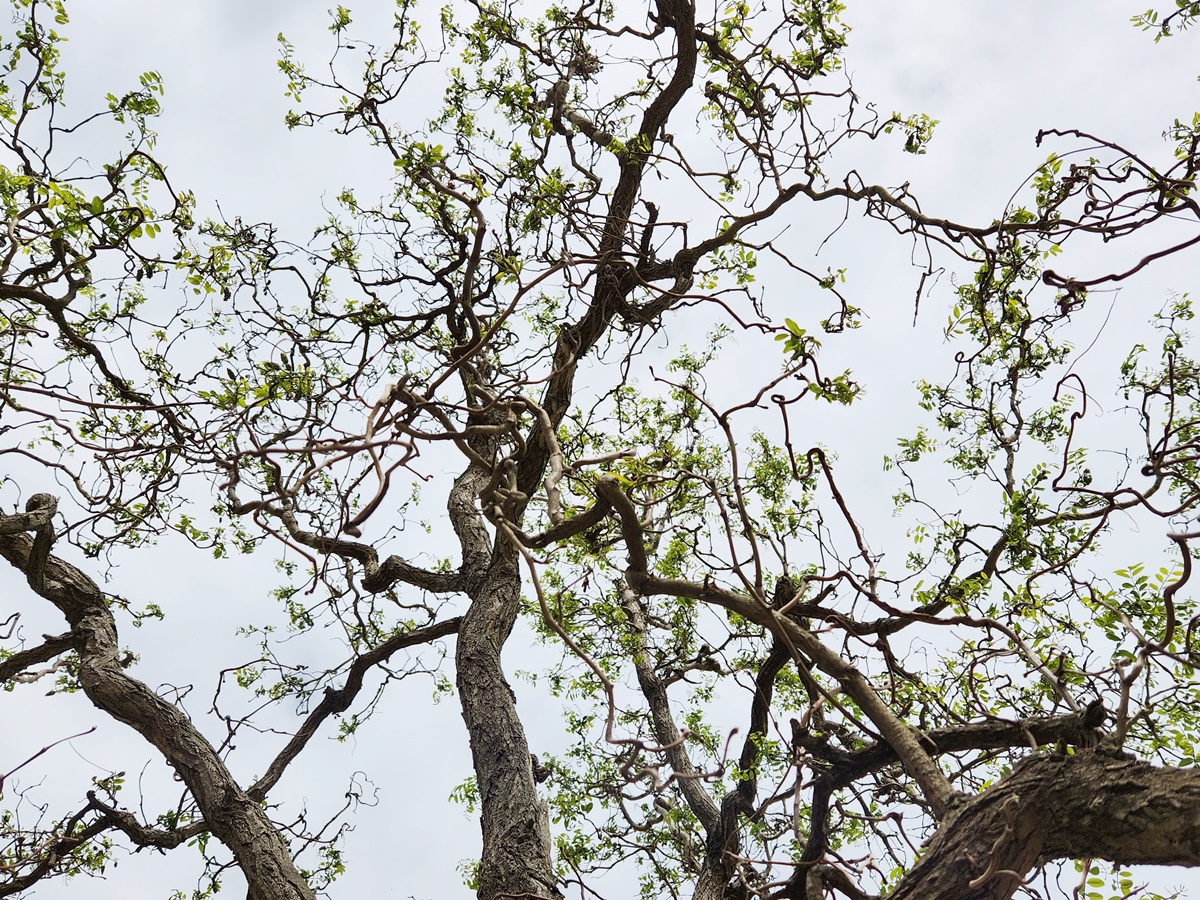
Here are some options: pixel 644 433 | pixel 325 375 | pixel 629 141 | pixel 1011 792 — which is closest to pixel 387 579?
pixel 325 375

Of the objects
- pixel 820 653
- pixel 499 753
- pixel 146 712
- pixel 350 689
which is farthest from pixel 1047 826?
pixel 350 689

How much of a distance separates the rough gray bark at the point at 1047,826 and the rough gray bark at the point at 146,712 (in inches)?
114

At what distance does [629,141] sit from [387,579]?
2.99 metres

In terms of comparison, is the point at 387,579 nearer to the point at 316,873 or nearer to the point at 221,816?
the point at 221,816

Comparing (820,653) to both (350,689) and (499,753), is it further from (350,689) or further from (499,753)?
(350,689)

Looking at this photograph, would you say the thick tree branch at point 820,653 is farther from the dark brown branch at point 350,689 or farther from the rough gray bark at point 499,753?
the dark brown branch at point 350,689

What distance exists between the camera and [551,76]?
5.60 m

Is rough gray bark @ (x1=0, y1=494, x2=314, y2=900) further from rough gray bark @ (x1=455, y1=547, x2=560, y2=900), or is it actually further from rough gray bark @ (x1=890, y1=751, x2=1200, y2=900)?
rough gray bark @ (x1=890, y1=751, x2=1200, y2=900)

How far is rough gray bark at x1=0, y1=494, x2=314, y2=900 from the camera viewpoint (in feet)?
13.0

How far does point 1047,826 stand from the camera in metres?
2.21

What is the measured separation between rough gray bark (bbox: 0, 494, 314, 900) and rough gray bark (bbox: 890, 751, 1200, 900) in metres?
2.90

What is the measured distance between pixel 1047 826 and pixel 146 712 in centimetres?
393

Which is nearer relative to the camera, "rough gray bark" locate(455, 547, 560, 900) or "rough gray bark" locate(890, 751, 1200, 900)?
"rough gray bark" locate(890, 751, 1200, 900)

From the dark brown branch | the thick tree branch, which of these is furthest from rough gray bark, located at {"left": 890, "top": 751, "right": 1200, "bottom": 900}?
the dark brown branch
